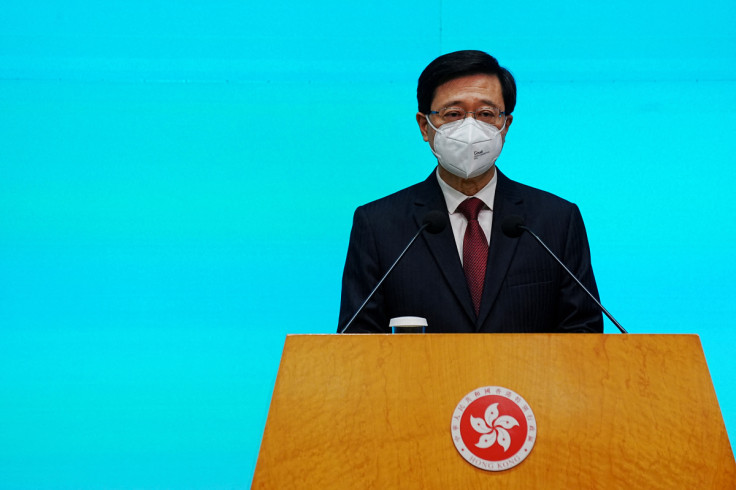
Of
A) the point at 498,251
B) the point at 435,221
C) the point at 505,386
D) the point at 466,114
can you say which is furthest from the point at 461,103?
the point at 505,386

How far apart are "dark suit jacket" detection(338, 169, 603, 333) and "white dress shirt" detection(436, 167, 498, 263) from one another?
0.02 metres

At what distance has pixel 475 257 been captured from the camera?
5.46ft

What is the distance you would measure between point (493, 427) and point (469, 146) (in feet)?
2.79

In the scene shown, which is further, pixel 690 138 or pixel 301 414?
pixel 690 138

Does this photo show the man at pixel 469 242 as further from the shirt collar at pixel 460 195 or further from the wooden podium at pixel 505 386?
the wooden podium at pixel 505 386

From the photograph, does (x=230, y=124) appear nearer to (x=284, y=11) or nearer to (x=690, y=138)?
(x=284, y=11)

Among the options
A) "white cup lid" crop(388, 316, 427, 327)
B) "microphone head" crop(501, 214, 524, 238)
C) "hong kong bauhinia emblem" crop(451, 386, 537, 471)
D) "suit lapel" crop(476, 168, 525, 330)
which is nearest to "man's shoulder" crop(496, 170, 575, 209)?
"suit lapel" crop(476, 168, 525, 330)

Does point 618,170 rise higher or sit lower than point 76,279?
higher

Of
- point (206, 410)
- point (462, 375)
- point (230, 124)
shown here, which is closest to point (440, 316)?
point (462, 375)

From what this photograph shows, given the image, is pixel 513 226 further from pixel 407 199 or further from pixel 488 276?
pixel 407 199

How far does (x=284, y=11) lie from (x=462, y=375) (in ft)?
5.98

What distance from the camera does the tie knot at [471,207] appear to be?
5.66 ft

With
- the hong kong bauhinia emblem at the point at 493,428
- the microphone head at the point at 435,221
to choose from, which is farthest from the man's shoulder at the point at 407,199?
the hong kong bauhinia emblem at the point at 493,428

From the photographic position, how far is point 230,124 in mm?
2525
